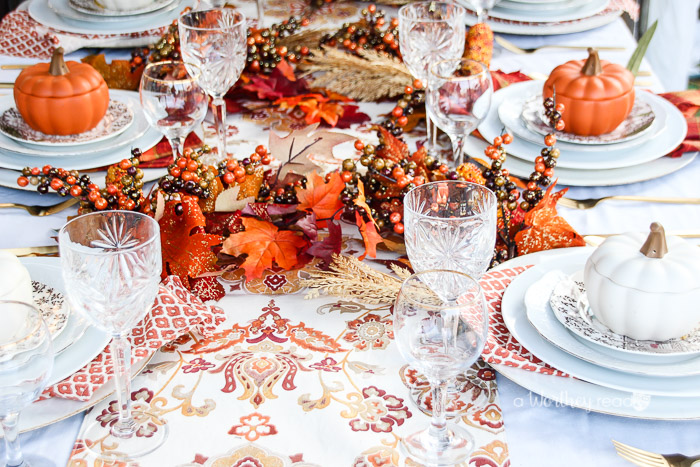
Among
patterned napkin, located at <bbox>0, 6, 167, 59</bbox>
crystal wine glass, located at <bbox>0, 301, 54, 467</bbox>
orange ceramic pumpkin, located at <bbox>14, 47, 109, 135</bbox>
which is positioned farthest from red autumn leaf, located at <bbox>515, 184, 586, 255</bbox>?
patterned napkin, located at <bbox>0, 6, 167, 59</bbox>

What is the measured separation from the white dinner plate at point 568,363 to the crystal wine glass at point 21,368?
480 millimetres

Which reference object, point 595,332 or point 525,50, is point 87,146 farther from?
point 525,50

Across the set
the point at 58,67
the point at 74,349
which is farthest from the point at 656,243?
the point at 58,67

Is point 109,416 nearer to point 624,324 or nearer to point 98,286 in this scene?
point 98,286

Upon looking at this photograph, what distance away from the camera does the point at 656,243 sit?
2.68 feet

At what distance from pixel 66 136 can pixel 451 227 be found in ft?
2.58

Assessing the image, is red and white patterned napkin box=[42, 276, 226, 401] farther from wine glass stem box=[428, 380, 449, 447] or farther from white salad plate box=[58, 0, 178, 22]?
white salad plate box=[58, 0, 178, 22]

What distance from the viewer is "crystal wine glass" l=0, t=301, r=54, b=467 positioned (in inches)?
26.3

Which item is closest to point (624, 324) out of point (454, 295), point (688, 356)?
point (688, 356)

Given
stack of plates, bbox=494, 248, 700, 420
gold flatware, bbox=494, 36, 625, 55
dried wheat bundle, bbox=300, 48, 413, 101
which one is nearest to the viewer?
stack of plates, bbox=494, 248, 700, 420

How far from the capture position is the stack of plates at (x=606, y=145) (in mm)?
1233

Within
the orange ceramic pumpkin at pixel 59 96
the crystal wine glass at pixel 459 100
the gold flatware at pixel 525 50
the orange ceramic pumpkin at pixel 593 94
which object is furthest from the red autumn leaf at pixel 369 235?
the gold flatware at pixel 525 50

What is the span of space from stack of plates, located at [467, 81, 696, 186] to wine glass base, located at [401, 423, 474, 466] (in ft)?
1.88

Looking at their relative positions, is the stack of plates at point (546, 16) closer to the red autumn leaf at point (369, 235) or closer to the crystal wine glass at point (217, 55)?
the crystal wine glass at point (217, 55)
